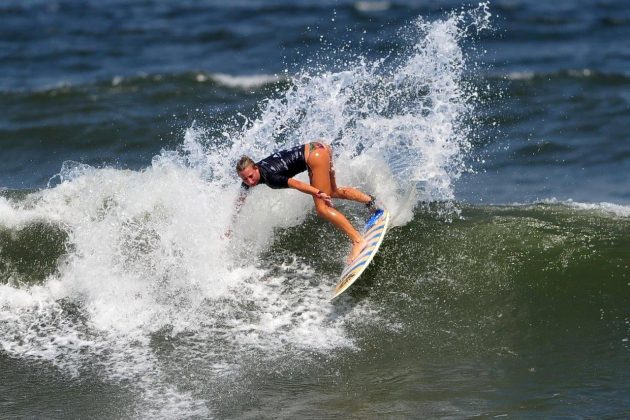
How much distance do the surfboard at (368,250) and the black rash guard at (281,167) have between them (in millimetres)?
981

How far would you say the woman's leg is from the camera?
9.23m

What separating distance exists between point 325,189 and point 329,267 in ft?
2.96

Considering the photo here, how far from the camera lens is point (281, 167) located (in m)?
9.30

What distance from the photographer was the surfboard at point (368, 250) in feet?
29.0

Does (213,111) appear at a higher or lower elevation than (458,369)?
higher

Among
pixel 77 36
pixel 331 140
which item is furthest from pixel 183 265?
pixel 77 36

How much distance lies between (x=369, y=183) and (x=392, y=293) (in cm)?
200

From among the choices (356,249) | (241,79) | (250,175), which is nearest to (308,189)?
(250,175)

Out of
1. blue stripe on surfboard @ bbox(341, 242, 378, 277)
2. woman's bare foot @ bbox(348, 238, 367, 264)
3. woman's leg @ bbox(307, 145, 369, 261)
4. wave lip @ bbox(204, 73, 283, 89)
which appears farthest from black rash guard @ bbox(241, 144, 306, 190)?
wave lip @ bbox(204, 73, 283, 89)

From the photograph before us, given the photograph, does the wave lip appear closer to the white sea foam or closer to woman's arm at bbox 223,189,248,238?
the white sea foam

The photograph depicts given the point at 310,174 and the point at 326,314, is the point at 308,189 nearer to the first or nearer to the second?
the point at 310,174

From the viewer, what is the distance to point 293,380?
308 inches

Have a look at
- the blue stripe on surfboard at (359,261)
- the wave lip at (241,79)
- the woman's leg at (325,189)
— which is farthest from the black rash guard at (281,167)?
the wave lip at (241,79)

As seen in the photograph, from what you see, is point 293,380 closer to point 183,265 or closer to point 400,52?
point 183,265
